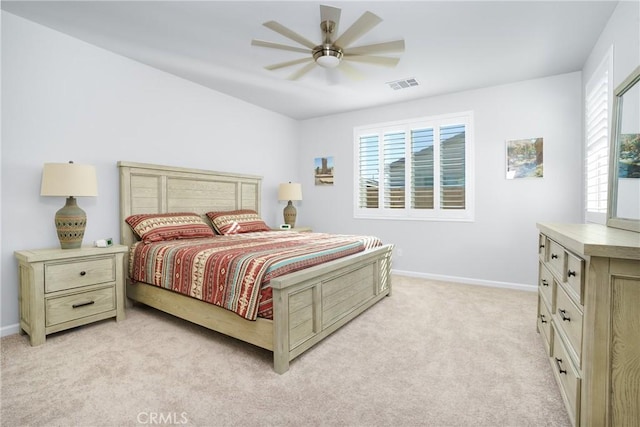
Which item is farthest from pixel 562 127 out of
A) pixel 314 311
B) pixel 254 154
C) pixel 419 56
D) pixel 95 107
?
pixel 95 107

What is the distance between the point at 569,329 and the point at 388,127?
12.4 ft

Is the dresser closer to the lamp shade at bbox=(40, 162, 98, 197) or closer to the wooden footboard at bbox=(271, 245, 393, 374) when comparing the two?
the wooden footboard at bbox=(271, 245, 393, 374)

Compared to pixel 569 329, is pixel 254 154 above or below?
above

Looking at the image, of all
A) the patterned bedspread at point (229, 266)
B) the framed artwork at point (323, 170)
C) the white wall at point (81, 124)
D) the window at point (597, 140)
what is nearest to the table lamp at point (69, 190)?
the white wall at point (81, 124)

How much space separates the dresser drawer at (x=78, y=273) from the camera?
244 centimetres

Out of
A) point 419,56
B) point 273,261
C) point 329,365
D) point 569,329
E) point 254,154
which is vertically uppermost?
point 419,56

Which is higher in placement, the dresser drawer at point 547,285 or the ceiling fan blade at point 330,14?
the ceiling fan blade at point 330,14

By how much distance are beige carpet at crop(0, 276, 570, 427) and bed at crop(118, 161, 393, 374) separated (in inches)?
5.9

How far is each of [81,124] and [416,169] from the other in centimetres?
402

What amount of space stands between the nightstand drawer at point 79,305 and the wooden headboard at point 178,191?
665 millimetres

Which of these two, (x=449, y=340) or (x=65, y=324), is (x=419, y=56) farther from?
(x=65, y=324)

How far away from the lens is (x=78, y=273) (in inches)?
102

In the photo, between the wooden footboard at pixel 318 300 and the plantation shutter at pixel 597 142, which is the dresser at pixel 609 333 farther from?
the plantation shutter at pixel 597 142

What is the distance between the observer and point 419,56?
3.21 m
